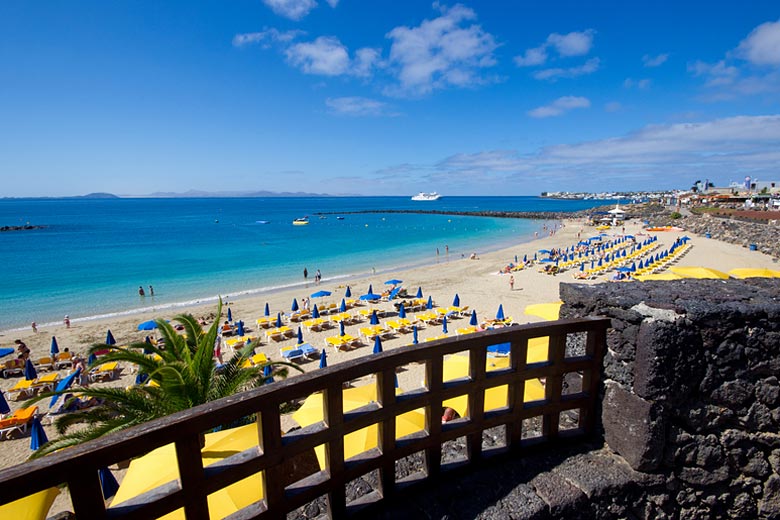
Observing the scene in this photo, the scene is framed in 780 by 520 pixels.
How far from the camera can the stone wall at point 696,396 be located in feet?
9.57

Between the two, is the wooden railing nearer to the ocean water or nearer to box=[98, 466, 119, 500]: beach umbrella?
box=[98, 466, 119, 500]: beach umbrella

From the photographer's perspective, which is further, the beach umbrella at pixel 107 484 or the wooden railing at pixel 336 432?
the beach umbrella at pixel 107 484

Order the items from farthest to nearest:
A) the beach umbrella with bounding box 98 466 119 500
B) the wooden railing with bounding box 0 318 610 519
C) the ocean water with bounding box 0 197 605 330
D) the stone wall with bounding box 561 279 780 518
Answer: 1. the ocean water with bounding box 0 197 605 330
2. the beach umbrella with bounding box 98 466 119 500
3. the stone wall with bounding box 561 279 780 518
4. the wooden railing with bounding box 0 318 610 519

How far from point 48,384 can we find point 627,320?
17086mm

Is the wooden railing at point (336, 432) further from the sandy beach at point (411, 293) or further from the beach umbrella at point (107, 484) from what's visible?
the sandy beach at point (411, 293)

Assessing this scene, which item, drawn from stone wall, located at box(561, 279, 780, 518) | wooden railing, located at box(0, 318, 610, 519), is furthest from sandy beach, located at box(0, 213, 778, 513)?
stone wall, located at box(561, 279, 780, 518)

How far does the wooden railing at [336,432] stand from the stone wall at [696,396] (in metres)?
0.24

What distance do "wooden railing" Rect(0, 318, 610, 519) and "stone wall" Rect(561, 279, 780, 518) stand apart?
24 cm

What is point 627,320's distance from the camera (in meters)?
3.06

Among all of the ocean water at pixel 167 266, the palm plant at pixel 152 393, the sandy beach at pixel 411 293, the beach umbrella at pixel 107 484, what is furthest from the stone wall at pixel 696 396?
the ocean water at pixel 167 266

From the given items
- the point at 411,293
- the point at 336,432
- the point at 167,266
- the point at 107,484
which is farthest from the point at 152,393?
the point at 167,266

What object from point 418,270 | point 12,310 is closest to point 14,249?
point 12,310

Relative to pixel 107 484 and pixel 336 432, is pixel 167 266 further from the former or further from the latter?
pixel 336 432

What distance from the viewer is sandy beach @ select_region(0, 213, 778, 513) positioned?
14914mm
